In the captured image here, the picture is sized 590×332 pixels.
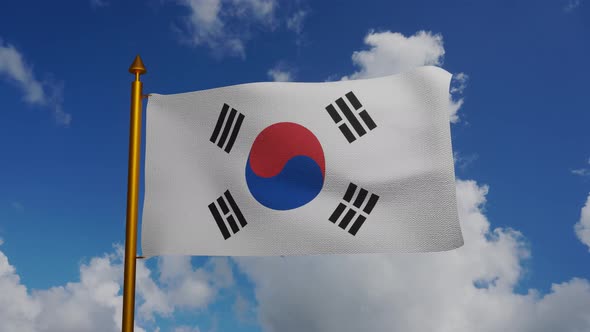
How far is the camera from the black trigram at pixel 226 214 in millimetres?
7953

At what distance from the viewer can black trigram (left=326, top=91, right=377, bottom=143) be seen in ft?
26.3

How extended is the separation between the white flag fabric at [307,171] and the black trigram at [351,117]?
2cm

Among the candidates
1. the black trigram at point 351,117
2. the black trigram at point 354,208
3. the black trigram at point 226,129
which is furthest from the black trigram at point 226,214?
the black trigram at point 351,117

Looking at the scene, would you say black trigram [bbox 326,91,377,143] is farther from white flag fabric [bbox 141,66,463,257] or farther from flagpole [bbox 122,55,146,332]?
flagpole [bbox 122,55,146,332]

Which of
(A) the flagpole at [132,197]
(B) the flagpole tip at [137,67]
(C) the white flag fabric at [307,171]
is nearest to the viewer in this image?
(A) the flagpole at [132,197]

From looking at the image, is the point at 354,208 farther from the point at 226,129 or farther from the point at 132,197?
the point at 132,197

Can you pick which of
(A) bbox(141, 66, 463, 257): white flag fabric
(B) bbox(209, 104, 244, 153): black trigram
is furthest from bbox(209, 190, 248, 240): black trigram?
(B) bbox(209, 104, 244, 153): black trigram

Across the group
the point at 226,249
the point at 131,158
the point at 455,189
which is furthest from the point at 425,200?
the point at 131,158

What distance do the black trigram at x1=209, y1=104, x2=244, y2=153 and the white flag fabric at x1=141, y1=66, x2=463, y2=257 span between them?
15mm

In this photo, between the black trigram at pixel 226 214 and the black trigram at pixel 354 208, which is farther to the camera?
the black trigram at pixel 226 214

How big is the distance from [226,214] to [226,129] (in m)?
1.25

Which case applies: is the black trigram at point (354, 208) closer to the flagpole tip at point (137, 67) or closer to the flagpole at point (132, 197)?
the flagpole at point (132, 197)

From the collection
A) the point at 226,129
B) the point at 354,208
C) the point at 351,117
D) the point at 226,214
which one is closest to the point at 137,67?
the point at 226,129

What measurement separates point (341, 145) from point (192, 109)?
7.60 feet
